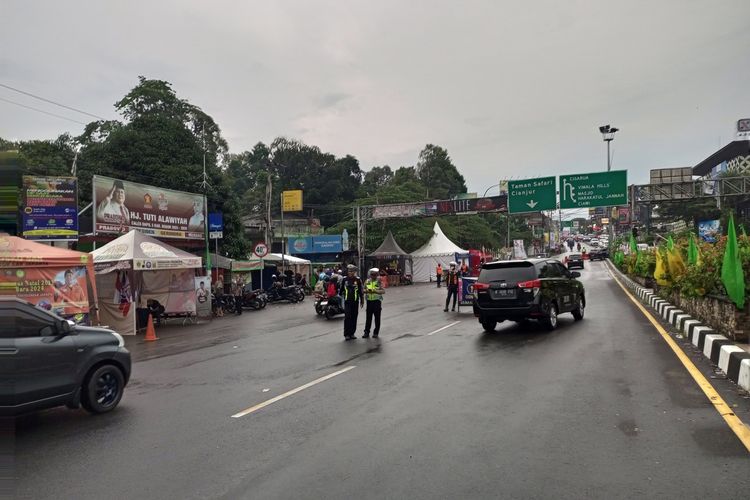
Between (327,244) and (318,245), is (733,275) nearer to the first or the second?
(327,244)

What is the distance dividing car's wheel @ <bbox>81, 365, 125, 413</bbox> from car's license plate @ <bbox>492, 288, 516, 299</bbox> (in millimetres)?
8116

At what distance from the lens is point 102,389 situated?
6.62 metres

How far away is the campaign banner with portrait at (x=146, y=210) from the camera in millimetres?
20672

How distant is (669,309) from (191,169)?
26.4 m

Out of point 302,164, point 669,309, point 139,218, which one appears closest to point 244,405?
point 669,309

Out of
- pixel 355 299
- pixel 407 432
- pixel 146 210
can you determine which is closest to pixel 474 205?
pixel 146 210

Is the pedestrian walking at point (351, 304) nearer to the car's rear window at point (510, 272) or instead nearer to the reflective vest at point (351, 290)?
the reflective vest at point (351, 290)

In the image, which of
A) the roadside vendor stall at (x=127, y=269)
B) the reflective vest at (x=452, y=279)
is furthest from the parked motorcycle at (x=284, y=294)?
the reflective vest at (x=452, y=279)

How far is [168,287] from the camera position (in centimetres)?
1972

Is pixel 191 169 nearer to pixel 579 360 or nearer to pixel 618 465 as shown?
pixel 579 360

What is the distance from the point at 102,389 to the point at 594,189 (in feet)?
96.9

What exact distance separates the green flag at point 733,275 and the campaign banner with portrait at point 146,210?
20.1 metres

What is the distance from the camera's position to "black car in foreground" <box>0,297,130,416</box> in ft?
18.2

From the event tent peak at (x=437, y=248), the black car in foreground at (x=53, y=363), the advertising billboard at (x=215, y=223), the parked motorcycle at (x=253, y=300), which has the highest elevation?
the advertising billboard at (x=215, y=223)
